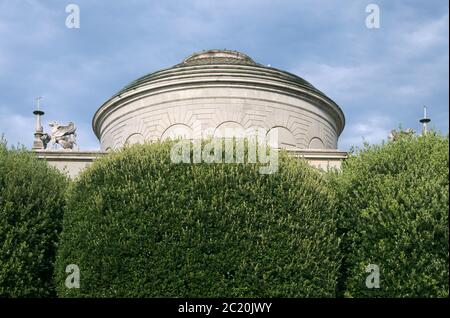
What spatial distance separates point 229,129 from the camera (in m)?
36.4

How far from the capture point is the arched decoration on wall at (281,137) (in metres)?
36.5

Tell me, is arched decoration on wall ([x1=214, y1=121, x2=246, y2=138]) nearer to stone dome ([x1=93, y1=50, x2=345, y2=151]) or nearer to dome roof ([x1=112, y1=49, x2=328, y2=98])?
stone dome ([x1=93, y1=50, x2=345, y2=151])

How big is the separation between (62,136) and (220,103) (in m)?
7.68

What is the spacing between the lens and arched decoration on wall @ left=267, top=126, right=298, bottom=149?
36.5 meters

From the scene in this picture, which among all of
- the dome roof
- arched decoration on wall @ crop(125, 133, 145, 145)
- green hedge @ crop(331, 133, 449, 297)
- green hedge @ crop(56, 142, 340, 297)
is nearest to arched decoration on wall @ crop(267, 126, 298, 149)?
the dome roof

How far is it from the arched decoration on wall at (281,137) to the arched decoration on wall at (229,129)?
4.65ft

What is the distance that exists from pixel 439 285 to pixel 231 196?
607 cm

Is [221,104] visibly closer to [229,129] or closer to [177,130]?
[229,129]

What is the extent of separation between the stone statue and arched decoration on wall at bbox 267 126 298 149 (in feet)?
30.8

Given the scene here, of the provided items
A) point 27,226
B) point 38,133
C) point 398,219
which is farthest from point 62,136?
point 398,219
